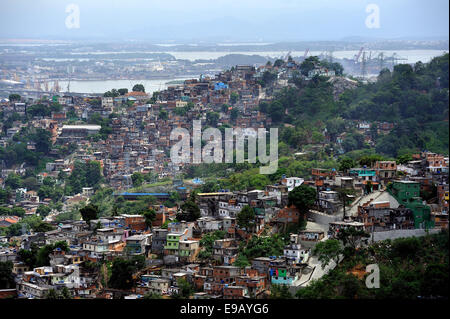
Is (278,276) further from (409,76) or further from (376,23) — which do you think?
(376,23)

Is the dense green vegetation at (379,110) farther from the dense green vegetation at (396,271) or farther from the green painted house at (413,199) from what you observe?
the dense green vegetation at (396,271)

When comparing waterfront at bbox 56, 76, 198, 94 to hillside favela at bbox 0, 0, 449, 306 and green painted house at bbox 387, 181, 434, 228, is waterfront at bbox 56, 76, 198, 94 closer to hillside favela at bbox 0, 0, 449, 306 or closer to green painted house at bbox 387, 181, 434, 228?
hillside favela at bbox 0, 0, 449, 306

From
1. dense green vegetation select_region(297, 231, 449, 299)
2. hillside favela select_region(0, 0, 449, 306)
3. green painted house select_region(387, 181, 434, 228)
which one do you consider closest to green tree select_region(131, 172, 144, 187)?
hillside favela select_region(0, 0, 449, 306)

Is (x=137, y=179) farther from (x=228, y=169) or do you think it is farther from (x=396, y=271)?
(x=396, y=271)

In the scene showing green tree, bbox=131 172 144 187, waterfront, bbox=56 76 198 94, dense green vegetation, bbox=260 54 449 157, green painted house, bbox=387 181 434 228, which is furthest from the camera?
waterfront, bbox=56 76 198 94

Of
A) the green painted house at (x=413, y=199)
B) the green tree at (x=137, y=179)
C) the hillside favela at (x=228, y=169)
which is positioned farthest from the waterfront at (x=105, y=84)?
the green painted house at (x=413, y=199)
